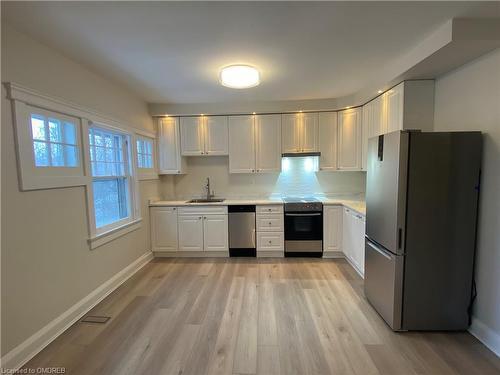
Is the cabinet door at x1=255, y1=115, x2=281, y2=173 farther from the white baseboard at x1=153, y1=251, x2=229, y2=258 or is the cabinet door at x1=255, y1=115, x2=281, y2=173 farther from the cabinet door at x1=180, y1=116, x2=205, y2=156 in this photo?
the white baseboard at x1=153, y1=251, x2=229, y2=258

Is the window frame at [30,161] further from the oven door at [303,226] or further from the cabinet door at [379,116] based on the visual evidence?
the cabinet door at [379,116]

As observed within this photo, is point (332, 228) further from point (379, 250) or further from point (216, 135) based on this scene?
point (216, 135)

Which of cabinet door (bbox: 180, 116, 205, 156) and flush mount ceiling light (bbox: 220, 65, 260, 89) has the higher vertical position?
flush mount ceiling light (bbox: 220, 65, 260, 89)

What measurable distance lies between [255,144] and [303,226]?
62.9 inches

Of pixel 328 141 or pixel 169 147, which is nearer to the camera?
pixel 328 141

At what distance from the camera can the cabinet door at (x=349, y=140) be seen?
12.4 ft

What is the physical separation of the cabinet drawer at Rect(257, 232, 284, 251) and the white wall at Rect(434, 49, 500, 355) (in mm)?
2357

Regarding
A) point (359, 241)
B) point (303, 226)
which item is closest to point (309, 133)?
point (303, 226)

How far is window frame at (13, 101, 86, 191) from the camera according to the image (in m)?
1.81

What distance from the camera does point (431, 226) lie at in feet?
6.63

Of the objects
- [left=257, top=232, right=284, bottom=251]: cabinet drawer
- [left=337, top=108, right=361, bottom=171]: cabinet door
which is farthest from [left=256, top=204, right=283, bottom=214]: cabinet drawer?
[left=337, top=108, right=361, bottom=171]: cabinet door

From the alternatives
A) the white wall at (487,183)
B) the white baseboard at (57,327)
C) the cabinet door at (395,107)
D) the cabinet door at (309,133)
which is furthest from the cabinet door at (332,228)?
the white baseboard at (57,327)

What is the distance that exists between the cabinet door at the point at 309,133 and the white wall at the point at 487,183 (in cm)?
203

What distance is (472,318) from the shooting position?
6.88 ft
